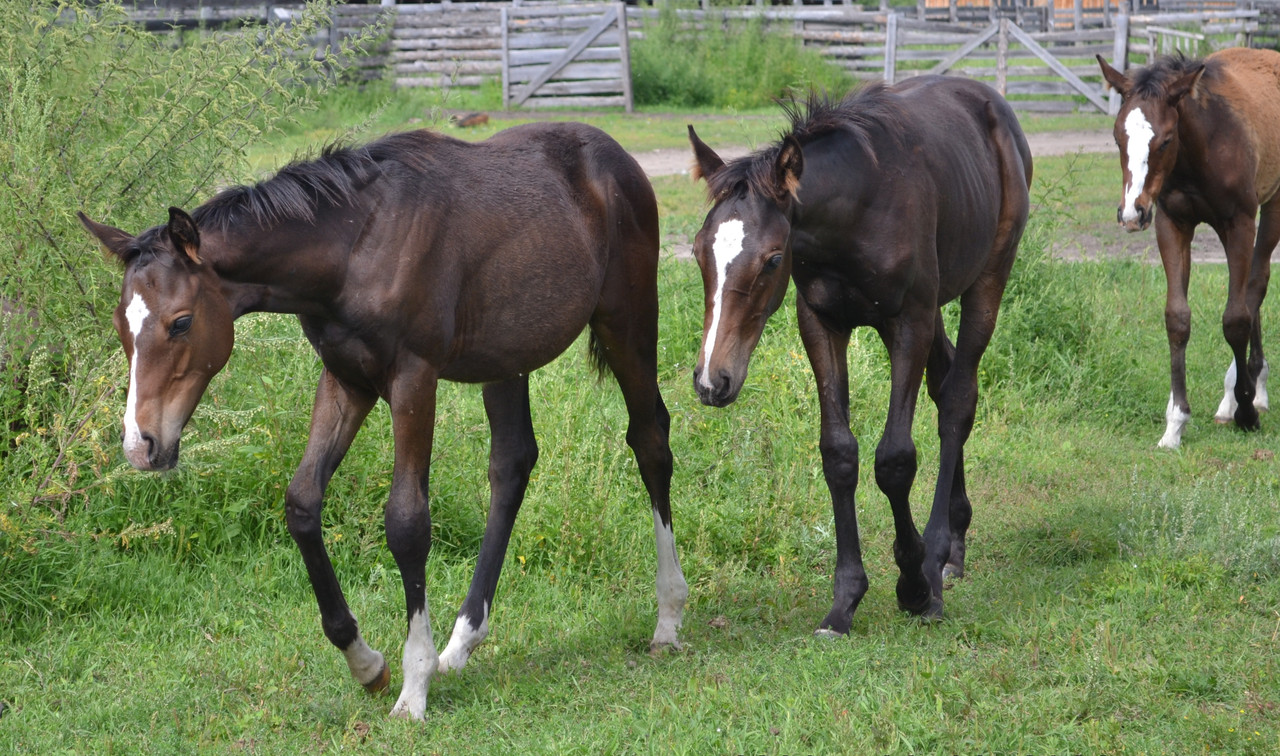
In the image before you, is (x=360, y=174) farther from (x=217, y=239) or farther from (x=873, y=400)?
(x=873, y=400)

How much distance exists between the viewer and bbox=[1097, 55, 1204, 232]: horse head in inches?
303

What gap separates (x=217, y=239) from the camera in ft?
12.7

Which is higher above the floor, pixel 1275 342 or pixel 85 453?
pixel 85 453

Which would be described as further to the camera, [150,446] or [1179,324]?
[1179,324]

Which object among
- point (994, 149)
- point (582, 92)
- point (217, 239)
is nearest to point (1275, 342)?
point (994, 149)

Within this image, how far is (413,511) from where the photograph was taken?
4.23m

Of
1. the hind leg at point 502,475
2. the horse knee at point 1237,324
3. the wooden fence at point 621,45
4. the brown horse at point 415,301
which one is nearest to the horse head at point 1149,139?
the horse knee at point 1237,324

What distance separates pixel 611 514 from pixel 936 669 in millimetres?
2086

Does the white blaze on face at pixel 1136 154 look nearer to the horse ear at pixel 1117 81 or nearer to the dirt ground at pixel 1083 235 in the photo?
the horse ear at pixel 1117 81

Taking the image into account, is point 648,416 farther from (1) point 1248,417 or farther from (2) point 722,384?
(1) point 1248,417

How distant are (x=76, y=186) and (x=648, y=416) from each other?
2.80 m

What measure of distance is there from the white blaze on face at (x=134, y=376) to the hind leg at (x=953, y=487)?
3641mm

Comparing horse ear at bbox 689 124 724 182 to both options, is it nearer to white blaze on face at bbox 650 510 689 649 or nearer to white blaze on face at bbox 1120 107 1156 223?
white blaze on face at bbox 650 510 689 649

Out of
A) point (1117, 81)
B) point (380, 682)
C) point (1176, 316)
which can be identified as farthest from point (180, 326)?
point (1176, 316)
